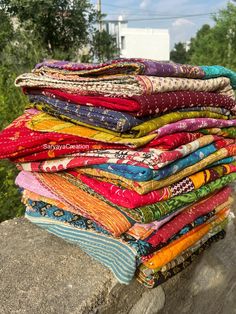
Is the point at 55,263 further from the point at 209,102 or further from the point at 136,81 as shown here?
the point at 209,102

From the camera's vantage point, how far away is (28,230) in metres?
1.65

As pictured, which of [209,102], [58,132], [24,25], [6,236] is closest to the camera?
[58,132]

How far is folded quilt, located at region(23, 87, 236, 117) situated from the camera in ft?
3.92

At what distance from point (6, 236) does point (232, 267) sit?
3.22 feet

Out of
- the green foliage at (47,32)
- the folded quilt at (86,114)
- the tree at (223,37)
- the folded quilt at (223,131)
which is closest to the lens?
the folded quilt at (86,114)

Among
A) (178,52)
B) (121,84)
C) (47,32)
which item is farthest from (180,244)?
(178,52)

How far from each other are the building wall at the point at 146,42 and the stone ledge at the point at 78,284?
42.1 meters

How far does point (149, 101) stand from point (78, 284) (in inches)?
23.8

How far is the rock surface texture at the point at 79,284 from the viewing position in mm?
1226

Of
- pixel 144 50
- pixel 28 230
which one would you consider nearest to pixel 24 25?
pixel 28 230

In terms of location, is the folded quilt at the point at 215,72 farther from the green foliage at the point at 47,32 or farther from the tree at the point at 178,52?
the tree at the point at 178,52

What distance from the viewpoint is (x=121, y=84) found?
4.07ft

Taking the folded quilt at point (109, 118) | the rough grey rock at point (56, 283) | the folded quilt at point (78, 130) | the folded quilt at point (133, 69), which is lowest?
the rough grey rock at point (56, 283)

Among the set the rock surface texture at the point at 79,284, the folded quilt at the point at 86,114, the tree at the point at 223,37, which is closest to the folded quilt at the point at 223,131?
the folded quilt at the point at 86,114
